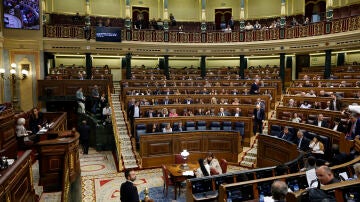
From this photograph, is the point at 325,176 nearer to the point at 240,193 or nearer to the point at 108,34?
the point at 240,193

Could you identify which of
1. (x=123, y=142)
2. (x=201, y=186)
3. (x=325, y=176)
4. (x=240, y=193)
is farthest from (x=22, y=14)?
(x=325, y=176)

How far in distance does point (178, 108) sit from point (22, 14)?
28.6 feet

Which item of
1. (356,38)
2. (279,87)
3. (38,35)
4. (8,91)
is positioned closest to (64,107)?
(8,91)

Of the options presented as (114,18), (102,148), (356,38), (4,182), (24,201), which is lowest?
(102,148)

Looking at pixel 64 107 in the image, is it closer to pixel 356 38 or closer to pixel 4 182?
pixel 4 182

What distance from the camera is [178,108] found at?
40.1ft

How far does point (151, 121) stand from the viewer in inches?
421

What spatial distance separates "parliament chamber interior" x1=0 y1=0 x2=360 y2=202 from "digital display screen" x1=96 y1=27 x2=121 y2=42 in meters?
0.05

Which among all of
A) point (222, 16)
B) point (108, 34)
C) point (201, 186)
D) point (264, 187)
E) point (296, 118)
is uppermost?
point (222, 16)

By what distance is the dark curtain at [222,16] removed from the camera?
2278 cm

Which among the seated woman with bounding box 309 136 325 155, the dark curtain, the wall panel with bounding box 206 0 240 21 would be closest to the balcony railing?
the dark curtain

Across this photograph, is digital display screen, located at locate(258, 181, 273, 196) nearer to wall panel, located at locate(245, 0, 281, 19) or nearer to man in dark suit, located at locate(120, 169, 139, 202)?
man in dark suit, located at locate(120, 169, 139, 202)

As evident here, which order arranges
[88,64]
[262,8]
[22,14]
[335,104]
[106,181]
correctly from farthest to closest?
[262,8] → [88,64] → [22,14] → [335,104] → [106,181]

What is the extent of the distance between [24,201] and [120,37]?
14.0 meters
